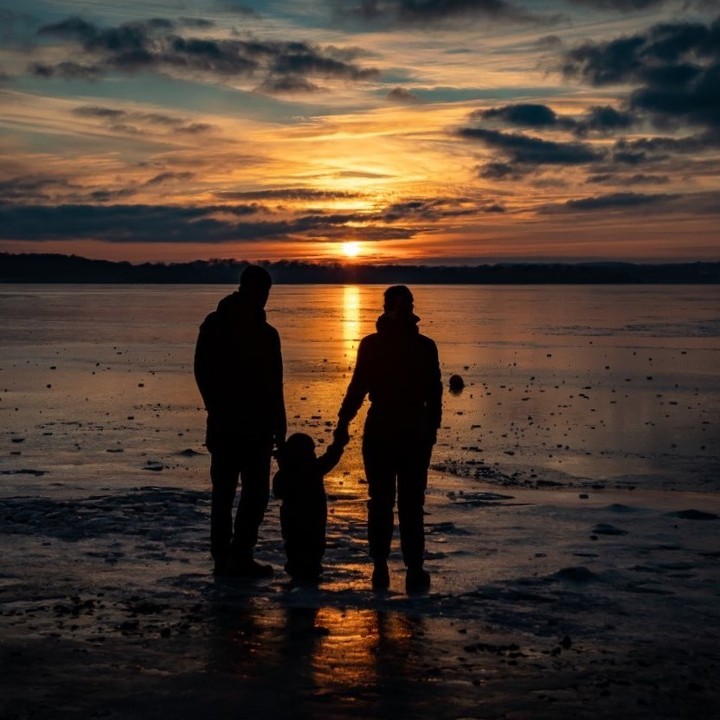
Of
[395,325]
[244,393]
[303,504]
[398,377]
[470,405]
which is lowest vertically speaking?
[470,405]

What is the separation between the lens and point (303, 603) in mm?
6582

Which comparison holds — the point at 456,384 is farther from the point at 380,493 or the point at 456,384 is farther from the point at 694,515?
the point at 380,493

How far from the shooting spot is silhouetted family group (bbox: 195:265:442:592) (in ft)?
24.0

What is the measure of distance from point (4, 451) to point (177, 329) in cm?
3448

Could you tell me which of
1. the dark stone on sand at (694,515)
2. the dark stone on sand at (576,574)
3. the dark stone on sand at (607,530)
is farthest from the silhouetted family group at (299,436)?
the dark stone on sand at (694,515)

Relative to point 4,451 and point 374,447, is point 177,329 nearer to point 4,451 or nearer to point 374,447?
point 4,451

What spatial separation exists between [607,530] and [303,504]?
9.57 feet

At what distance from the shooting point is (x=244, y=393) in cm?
746

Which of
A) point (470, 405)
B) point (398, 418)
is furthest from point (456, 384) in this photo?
point (398, 418)

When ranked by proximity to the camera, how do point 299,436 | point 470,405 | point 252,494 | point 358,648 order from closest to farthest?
point 358,648, point 252,494, point 299,436, point 470,405

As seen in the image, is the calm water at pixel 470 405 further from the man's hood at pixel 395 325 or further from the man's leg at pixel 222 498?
the man's hood at pixel 395 325

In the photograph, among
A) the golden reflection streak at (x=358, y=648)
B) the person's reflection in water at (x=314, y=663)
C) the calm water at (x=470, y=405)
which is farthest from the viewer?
the calm water at (x=470, y=405)

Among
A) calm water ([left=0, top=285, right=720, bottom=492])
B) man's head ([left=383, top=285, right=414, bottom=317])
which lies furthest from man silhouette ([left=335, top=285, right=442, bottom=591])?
calm water ([left=0, top=285, right=720, bottom=492])

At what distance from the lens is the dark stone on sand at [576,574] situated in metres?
7.26
